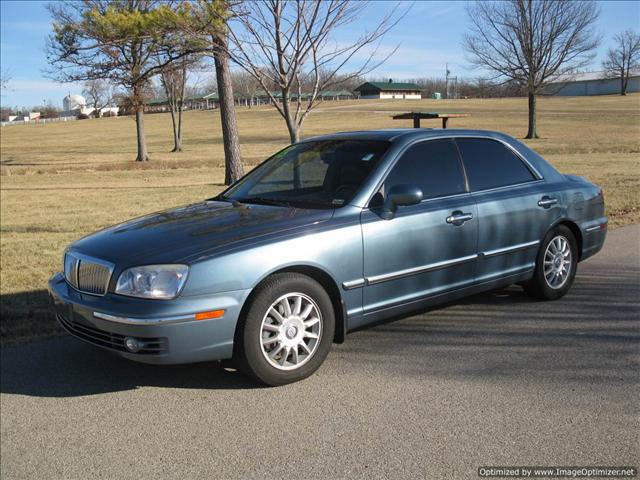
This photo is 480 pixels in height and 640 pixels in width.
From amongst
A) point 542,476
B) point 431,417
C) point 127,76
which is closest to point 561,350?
point 431,417

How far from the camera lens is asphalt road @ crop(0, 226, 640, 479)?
3.17 metres

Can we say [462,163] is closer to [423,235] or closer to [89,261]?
[423,235]

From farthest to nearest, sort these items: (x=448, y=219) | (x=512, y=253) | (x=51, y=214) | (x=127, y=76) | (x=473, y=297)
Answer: (x=127, y=76)
(x=51, y=214)
(x=473, y=297)
(x=512, y=253)
(x=448, y=219)

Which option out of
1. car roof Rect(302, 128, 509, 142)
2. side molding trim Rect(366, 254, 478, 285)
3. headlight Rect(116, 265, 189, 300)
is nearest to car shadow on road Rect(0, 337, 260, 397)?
headlight Rect(116, 265, 189, 300)

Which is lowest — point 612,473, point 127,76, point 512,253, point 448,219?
point 612,473

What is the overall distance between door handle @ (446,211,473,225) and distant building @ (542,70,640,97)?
24.7m

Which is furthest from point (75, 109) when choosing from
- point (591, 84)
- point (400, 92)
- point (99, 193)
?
point (99, 193)

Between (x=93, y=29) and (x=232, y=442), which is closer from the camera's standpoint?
(x=232, y=442)

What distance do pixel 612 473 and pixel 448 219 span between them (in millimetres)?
2255

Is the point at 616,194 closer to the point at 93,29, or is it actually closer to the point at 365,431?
the point at 365,431

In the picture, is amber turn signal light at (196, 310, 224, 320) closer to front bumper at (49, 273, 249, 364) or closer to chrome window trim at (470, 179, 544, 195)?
front bumper at (49, 273, 249, 364)

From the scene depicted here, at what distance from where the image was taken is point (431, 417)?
3.58 metres

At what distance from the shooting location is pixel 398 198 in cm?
444

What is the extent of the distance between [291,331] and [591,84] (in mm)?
56180
